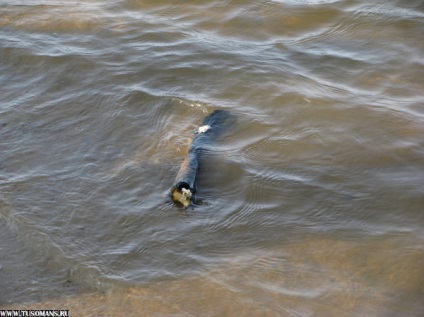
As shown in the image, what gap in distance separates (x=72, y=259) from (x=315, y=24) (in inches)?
194

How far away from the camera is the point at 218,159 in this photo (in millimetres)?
5402

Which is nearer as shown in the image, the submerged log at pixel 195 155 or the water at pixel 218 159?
the water at pixel 218 159

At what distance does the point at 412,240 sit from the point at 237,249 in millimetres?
1351

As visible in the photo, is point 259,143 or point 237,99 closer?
point 259,143

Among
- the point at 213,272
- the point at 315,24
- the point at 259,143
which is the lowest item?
the point at 213,272

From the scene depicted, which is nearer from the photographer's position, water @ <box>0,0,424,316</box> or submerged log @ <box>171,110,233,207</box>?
water @ <box>0,0,424,316</box>

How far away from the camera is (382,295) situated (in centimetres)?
406

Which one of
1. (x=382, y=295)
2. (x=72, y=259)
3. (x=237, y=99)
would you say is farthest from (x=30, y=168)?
(x=382, y=295)

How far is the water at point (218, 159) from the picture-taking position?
4160 millimetres

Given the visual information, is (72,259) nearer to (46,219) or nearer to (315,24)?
(46,219)

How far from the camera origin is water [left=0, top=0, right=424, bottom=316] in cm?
416

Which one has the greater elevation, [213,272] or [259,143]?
[259,143]

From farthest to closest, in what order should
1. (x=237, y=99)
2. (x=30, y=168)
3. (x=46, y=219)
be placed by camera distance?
1. (x=237, y=99)
2. (x=30, y=168)
3. (x=46, y=219)

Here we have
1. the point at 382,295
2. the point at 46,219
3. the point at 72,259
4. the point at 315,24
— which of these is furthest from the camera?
the point at 315,24
